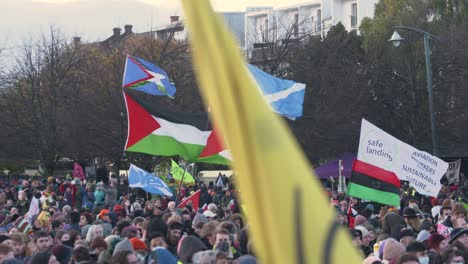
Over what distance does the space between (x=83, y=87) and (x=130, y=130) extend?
115 feet

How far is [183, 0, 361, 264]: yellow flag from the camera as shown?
1.85 meters

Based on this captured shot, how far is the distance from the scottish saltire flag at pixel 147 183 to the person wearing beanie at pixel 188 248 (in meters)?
10.2

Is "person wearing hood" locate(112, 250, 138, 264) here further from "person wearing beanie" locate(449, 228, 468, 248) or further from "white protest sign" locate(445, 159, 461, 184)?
"white protest sign" locate(445, 159, 461, 184)

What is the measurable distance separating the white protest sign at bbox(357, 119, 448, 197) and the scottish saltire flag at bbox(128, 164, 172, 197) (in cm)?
566

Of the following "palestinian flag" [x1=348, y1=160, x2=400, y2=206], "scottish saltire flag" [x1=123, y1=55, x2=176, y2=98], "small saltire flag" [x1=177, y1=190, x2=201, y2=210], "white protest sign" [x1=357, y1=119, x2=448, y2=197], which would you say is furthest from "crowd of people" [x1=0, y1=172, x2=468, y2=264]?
"scottish saltire flag" [x1=123, y1=55, x2=176, y2=98]

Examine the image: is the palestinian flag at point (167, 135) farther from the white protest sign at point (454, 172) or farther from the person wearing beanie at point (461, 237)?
the white protest sign at point (454, 172)

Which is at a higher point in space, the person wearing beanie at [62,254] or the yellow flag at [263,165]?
the yellow flag at [263,165]

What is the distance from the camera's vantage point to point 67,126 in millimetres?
49031

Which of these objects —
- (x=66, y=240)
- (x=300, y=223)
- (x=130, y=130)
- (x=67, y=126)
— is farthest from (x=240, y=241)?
(x=67, y=126)

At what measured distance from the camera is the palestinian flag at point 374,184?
1512cm

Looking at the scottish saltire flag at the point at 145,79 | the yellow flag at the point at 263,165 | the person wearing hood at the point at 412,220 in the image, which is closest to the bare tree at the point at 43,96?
the scottish saltire flag at the point at 145,79

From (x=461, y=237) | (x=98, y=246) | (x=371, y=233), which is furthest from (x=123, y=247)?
(x=371, y=233)

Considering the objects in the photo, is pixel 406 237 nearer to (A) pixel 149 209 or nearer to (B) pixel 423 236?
(B) pixel 423 236

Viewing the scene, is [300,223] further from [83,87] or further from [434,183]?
[83,87]
